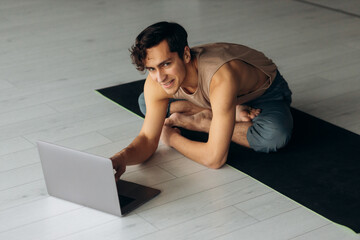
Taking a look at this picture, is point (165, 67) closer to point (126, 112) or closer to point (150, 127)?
point (150, 127)

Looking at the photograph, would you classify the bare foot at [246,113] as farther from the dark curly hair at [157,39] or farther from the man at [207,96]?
the dark curly hair at [157,39]

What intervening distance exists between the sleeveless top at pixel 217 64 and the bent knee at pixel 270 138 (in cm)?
15

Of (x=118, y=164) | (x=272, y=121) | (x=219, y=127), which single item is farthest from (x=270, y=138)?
(x=118, y=164)

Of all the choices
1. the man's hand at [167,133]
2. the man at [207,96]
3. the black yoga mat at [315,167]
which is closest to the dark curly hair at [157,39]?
the man at [207,96]

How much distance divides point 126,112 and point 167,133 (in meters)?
0.52

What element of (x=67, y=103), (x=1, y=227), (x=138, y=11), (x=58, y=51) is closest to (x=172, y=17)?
(x=138, y=11)

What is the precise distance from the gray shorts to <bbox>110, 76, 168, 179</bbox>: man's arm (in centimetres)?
40

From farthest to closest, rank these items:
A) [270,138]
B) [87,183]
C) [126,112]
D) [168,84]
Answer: [126,112] → [270,138] → [168,84] → [87,183]

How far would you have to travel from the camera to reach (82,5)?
→ 18.1 feet

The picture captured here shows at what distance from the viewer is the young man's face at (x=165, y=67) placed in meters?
2.12

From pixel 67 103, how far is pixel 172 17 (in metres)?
2.00

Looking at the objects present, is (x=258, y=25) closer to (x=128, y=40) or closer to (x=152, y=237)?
(x=128, y=40)

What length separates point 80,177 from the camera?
208 centimetres

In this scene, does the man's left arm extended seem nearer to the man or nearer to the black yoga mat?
the man
